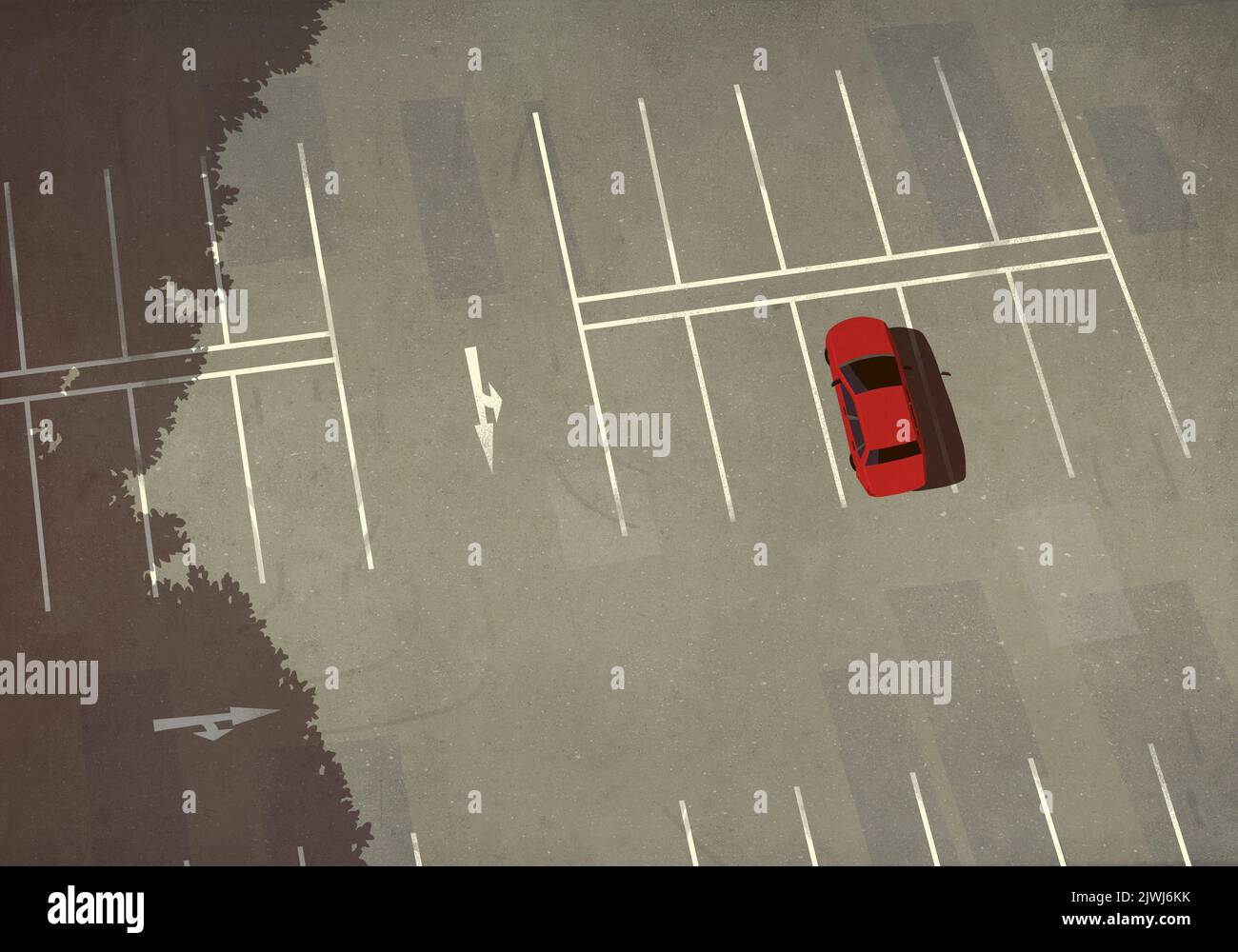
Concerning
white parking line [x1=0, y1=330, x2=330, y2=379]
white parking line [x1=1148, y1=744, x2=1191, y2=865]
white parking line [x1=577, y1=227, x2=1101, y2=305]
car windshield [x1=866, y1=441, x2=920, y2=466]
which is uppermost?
white parking line [x1=0, y1=330, x2=330, y2=379]

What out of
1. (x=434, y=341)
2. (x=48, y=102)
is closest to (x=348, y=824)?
(x=434, y=341)

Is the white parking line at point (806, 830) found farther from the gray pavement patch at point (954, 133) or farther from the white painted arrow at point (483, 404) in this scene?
the gray pavement patch at point (954, 133)

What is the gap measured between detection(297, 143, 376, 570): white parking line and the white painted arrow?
1.75 m

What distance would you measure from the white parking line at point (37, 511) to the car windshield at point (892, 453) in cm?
1129

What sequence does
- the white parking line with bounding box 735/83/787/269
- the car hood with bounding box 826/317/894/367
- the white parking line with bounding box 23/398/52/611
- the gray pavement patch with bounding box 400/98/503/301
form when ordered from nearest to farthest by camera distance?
the car hood with bounding box 826/317/894/367 → the white parking line with bounding box 23/398/52/611 → the gray pavement patch with bounding box 400/98/503/301 → the white parking line with bounding box 735/83/787/269

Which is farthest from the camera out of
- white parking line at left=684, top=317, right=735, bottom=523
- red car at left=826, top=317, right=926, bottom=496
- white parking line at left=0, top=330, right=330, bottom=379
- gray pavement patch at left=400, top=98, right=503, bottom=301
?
gray pavement patch at left=400, top=98, right=503, bottom=301

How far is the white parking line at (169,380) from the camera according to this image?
13.5 metres

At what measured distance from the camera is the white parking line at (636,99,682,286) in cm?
1370

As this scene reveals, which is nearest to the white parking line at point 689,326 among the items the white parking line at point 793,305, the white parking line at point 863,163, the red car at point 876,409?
the white parking line at point 793,305

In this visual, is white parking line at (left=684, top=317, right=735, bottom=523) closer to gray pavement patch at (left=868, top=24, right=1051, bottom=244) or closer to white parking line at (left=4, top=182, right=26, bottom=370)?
gray pavement patch at (left=868, top=24, right=1051, bottom=244)

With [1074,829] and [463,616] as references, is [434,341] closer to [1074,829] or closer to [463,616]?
[463,616]

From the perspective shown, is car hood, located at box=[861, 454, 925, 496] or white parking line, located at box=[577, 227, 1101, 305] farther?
white parking line, located at box=[577, 227, 1101, 305]

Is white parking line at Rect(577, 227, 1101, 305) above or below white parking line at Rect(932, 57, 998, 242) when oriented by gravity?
below

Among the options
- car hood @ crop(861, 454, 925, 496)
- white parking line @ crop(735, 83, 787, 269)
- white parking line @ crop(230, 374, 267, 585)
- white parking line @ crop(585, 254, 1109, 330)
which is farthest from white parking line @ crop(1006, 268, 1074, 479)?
white parking line @ crop(230, 374, 267, 585)
